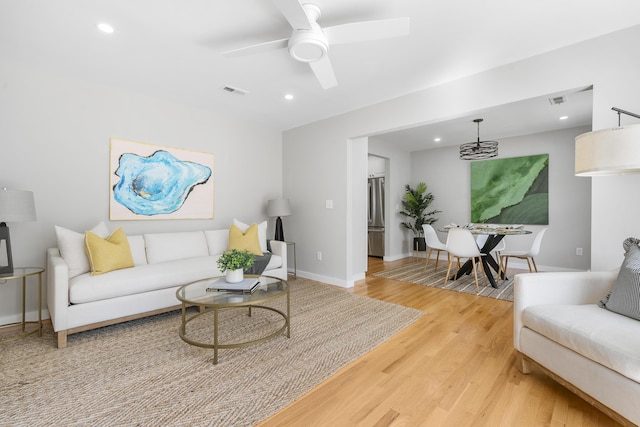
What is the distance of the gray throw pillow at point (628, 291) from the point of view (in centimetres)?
162

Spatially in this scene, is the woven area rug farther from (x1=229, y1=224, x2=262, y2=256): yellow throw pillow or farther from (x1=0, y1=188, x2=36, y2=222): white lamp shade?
(x1=0, y1=188, x2=36, y2=222): white lamp shade

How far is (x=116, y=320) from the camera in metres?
2.58

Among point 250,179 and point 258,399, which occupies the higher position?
point 250,179

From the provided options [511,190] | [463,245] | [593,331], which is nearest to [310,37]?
[593,331]

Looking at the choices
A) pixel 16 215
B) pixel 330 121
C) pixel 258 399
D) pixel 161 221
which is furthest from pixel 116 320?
pixel 330 121

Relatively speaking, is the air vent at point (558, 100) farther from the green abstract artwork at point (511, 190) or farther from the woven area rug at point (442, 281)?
the woven area rug at point (442, 281)

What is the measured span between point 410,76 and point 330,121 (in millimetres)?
1529

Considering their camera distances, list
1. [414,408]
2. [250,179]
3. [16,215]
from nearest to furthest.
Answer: [414,408]
[16,215]
[250,179]

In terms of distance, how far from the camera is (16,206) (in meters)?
2.36

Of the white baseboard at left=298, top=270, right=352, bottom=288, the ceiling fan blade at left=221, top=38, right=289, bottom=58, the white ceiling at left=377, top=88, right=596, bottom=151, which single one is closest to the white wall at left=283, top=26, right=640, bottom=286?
the white baseboard at left=298, top=270, right=352, bottom=288

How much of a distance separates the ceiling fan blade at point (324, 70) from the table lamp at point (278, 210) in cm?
217

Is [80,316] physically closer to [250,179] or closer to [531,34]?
[250,179]

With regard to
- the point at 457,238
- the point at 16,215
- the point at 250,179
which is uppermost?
the point at 250,179

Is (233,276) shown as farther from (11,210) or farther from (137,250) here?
(11,210)
